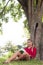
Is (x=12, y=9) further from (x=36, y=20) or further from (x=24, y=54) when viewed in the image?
(x=24, y=54)

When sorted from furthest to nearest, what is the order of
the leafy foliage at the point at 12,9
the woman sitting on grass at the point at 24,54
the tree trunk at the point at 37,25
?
the leafy foliage at the point at 12,9 → the tree trunk at the point at 37,25 → the woman sitting on grass at the point at 24,54

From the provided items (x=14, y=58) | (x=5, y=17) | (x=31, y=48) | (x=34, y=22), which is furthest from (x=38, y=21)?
(x=5, y=17)

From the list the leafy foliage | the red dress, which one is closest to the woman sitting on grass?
the red dress

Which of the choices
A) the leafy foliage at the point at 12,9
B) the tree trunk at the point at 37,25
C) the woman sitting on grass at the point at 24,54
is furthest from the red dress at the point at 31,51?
the leafy foliage at the point at 12,9

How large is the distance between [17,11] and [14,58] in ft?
29.8

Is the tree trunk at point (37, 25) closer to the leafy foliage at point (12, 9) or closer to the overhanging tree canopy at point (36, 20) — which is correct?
the overhanging tree canopy at point (36, 20)

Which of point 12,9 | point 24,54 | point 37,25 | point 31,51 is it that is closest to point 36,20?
point 37,25

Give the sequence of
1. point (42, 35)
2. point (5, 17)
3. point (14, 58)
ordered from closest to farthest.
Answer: point (14, 58) → point (42, 35) → point (5, 17)

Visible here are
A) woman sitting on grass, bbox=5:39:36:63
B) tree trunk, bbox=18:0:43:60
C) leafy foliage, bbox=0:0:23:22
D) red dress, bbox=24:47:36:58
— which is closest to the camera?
woman sitting on grass, bbox=5:39:36:63

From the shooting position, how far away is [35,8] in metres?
11.0

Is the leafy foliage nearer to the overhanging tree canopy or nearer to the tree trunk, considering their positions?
the overhanging tree canopy

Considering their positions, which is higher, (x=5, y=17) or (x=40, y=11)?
(x=40, y=11)

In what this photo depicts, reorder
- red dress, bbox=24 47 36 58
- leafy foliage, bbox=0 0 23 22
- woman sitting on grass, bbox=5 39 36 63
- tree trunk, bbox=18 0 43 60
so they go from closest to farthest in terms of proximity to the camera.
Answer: woman sitting on grass, bbox=5 39 36 63, red dress, bbox=24 47 36 58, tree trunk, bbox=18 0 43 60, leafy foliage, bbox=0 0 23 22

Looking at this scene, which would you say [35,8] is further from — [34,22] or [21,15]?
[21,15]
